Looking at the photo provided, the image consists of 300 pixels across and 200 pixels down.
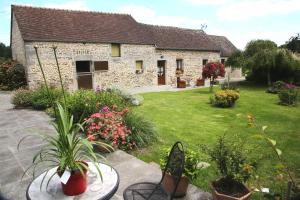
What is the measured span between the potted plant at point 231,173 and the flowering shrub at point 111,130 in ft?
7.88

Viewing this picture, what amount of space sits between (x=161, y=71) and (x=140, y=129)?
1604 cm

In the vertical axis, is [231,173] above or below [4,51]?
below

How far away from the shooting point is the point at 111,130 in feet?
16.9

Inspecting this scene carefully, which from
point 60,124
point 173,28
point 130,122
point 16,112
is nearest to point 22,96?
point 16,112

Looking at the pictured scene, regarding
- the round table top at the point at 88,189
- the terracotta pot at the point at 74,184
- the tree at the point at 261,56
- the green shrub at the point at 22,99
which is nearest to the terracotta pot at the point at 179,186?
the round table top at the point at 88,189

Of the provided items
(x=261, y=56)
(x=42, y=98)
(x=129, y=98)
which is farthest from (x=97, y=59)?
(x=261, y=56)

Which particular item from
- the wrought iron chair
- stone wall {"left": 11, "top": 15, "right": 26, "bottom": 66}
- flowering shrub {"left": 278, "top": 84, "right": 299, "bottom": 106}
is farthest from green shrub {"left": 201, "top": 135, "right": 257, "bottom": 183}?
stone wall {"left": 11, "top": 15, "right": 26, "bottom": 66}

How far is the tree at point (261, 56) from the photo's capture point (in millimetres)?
18250

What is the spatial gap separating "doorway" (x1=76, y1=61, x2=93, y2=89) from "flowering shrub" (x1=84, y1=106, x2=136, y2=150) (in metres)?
11.8

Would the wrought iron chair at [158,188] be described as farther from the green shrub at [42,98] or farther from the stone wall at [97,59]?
the stone wall at [97,59]

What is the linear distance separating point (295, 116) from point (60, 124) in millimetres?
9939

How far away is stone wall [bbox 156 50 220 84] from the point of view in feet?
69.7

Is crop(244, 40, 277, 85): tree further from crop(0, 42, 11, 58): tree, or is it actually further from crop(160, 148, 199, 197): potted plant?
crop(0, 42, 11, 58): tree

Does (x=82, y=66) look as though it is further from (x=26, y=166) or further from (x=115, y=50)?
(x=26, y=166)
